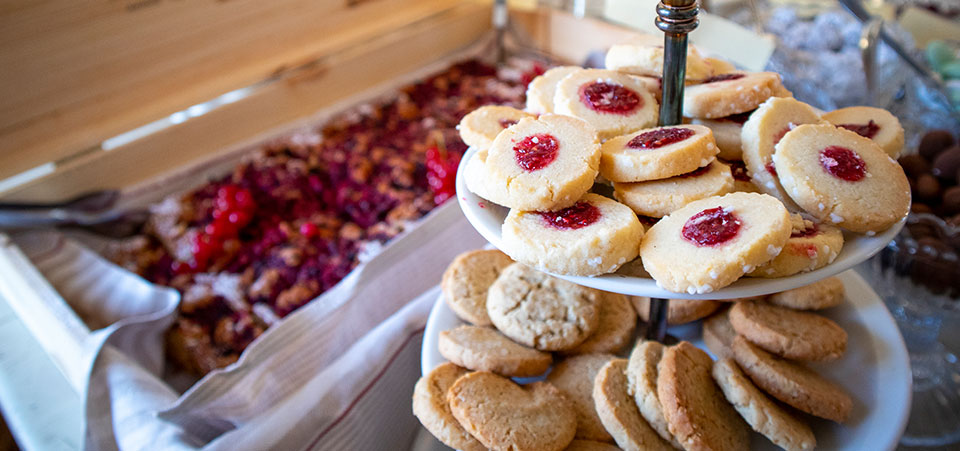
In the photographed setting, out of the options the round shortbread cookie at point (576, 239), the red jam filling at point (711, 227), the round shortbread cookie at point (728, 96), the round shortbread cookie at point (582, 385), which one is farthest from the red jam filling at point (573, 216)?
the round shortbread cookie at point (582, 385)

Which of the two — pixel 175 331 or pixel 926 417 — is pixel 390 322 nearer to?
pixel 175 331

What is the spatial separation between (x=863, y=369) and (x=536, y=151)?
0.63 metres

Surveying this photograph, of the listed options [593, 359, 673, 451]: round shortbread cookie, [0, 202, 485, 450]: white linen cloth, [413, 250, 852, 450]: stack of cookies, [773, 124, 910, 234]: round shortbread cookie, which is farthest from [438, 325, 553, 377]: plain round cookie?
[773, 124, 910, 234]: round shortbread cookie

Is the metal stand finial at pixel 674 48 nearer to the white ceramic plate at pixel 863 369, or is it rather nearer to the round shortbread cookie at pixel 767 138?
the round shortbread cookie at pixel 767 138

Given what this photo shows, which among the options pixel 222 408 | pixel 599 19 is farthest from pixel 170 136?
pixel 599 19

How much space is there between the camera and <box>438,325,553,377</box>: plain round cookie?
0.89m

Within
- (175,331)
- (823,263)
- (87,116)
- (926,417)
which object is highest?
(823,263)

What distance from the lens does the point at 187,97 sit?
1821 mm

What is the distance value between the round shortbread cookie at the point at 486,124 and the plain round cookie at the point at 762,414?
1.52 ft

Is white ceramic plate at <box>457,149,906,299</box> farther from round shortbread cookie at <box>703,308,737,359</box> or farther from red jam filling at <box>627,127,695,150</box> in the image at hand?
round shortbread cookie at <box>703,308,737,359</box>

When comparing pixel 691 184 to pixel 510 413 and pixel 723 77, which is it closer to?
pixel 723 77

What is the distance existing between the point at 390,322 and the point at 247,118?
108 centimetres

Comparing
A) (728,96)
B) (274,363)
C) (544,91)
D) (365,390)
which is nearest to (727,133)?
(728,96)

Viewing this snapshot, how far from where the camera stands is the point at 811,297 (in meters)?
0.96
